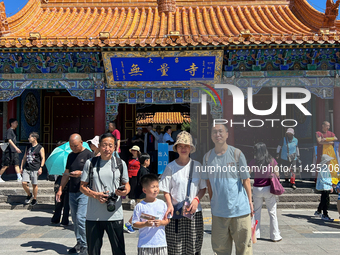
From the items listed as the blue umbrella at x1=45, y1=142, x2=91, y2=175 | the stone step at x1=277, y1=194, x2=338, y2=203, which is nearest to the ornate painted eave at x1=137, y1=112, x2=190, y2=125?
the stone step at x1=277, y1=194, x2=338, y2=203

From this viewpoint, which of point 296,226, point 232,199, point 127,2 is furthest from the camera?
point 127,2

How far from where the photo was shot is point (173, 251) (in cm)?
319

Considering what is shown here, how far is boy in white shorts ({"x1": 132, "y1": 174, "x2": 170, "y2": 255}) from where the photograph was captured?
294cm

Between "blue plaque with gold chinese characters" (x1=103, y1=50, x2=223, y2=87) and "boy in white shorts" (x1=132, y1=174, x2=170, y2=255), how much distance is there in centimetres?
569

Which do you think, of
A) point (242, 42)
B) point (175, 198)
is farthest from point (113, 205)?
point (242, 42)

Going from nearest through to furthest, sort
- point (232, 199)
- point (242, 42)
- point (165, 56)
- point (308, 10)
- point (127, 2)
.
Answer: point (232, 199)
point (242, 42)
point (165, 56)
point (308, 10)
point (127, 2)

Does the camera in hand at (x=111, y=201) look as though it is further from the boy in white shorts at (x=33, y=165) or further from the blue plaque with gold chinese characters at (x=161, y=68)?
the blue plaque with gold chinese characters at (x=161, y=68)

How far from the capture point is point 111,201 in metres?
3.22

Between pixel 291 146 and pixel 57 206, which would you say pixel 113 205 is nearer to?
pixel 57 206

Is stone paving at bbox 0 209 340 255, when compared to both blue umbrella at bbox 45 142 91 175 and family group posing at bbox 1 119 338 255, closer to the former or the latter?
blue umbrella at bbox 45 142 91 175

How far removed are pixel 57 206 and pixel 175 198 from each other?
3.59 meters

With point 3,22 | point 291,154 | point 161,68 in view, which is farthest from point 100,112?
point 291,154

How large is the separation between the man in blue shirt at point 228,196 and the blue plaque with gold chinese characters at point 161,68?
528cm

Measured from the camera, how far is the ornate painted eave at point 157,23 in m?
7.64
